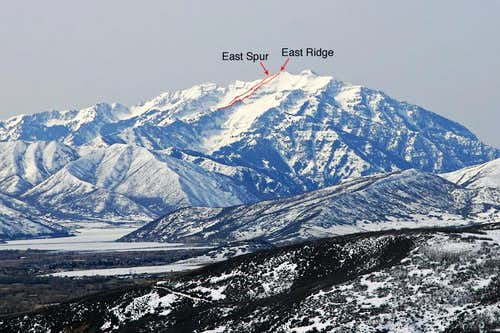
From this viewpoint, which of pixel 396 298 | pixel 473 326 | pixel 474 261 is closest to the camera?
pixel 473 326

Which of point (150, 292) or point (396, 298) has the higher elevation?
point (396, 298)

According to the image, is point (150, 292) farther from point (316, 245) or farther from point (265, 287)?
point (316, 245)

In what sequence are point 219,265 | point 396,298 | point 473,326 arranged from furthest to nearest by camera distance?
point 219,265 → point 396,298 → point 473,326

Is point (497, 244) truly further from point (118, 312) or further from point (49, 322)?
point (49, 322)

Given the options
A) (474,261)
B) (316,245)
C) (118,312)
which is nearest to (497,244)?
(474,261)

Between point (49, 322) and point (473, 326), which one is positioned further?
point (49, 322)

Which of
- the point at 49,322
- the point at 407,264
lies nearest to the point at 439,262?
the point at 407,264
